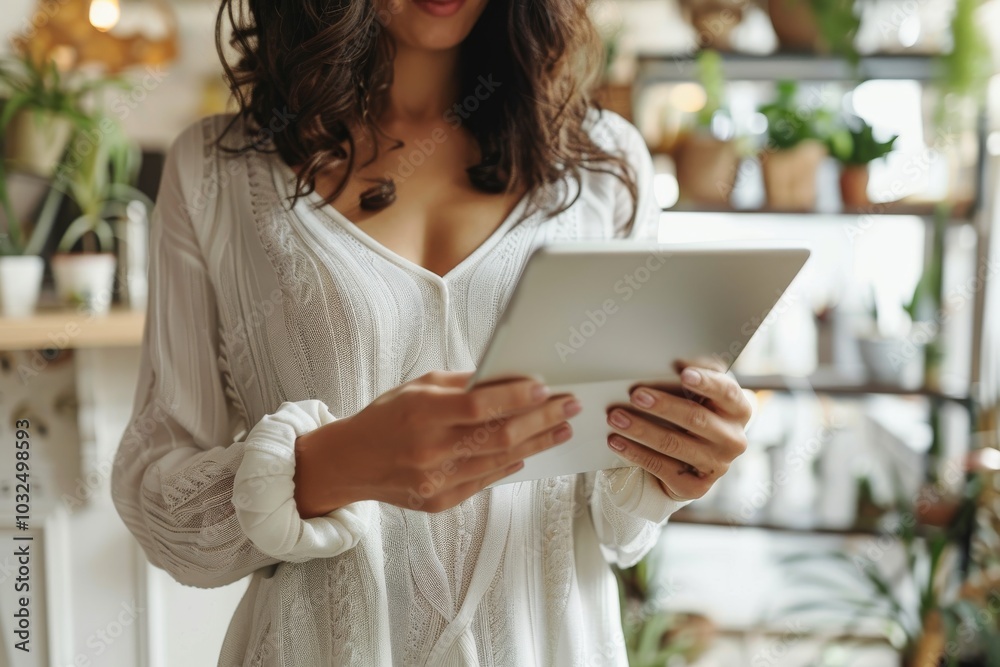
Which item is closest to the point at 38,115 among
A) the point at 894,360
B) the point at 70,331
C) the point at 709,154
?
the point at 70,331

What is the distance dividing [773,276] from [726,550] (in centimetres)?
264

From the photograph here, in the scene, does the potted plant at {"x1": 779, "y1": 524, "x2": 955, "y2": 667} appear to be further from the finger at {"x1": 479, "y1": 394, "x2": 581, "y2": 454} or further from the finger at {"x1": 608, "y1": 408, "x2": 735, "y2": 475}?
Answer: the finger at {"x1": 479, "y1": 394, "x2": 581, "y2": 454}

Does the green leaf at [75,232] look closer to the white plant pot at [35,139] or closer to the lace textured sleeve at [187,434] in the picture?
the white plant pot at [35,139]

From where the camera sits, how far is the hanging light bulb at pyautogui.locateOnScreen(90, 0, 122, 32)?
1.89m

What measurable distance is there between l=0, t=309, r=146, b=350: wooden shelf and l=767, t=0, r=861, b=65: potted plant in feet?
5.63

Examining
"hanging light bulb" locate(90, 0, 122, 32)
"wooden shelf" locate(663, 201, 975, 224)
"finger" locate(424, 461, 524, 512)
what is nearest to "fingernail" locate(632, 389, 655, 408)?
"finger" locate(424, 461, 524, 512)

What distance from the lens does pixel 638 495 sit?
33.7 inches

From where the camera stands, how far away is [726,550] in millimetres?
3154

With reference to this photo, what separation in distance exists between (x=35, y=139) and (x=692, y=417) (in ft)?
4.87

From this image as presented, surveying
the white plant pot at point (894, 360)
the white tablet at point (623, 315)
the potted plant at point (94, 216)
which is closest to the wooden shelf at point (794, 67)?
the white plant pot at point (894, 360)

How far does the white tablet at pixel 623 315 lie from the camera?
61 cm

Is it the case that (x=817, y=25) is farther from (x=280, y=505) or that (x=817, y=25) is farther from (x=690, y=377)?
(x=280, y=505)

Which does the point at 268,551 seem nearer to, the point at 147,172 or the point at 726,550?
the point at 147,172

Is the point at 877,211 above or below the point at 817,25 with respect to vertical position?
below
